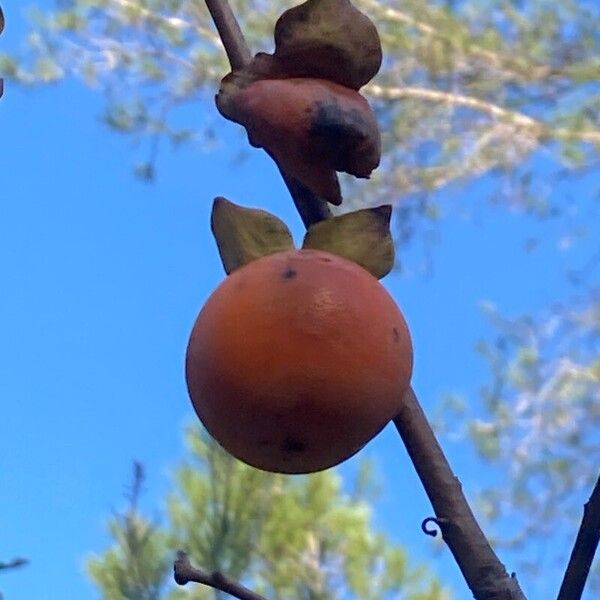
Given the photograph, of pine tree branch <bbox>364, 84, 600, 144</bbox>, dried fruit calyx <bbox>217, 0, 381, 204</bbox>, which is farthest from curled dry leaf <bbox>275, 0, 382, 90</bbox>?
pine tree branch <bbox>364, 84, 600, 144</bbox>

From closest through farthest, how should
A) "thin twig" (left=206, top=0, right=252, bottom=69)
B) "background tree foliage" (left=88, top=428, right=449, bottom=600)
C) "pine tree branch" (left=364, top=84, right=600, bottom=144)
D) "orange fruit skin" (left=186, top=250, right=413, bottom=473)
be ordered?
"orange fruit skin" (left=186, top=250, right=413, bottom=473) < "thin twig" (left=206, top=0, right=252, bottom=69) < "background tree foliage" (left=88, top=428, right=449, bottom=600) < "pine tree branch" (left=364, top=84, right=600, bottom=144)

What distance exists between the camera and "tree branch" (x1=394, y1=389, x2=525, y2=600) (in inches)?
20.6

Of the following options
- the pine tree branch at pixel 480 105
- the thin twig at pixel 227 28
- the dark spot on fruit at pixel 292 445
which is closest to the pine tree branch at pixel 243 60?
the thin twig at pixel 227 28

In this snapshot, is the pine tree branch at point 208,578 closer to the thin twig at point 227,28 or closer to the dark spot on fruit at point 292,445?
the dark spot on fruit at point 292,445

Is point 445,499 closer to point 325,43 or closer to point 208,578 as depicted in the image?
point 208,578

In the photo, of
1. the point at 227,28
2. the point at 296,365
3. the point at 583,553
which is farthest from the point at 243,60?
the point at 583,553

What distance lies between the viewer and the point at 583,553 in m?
0.51

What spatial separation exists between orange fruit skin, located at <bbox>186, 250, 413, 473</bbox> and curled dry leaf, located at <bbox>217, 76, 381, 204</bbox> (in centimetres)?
5

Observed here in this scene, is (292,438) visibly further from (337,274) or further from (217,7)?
(217,7)

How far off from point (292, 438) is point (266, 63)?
18 centimetres

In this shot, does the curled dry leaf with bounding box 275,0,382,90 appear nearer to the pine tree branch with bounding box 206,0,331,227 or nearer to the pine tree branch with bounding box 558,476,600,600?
the pine tree branch with bounding box 206,0,331,227

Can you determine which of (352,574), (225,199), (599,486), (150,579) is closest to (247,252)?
(225,199)

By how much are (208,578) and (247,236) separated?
0.16 metres

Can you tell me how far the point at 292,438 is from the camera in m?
0.48
